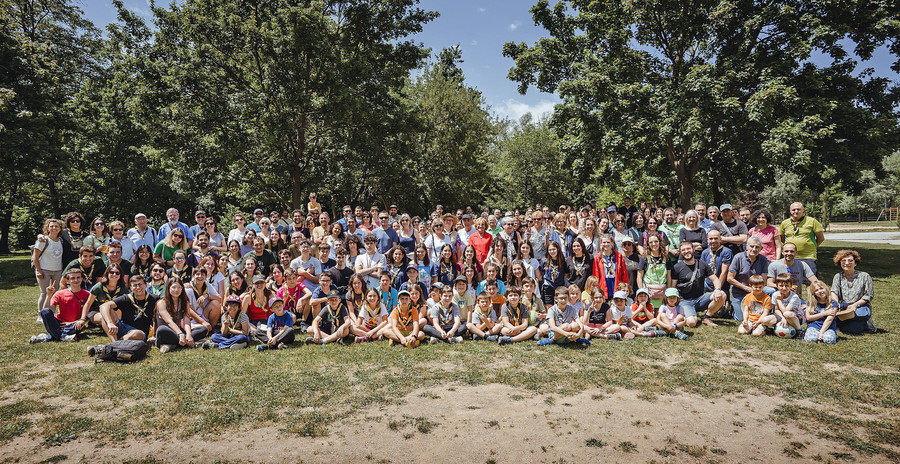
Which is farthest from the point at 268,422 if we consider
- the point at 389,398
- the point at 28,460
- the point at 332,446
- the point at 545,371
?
the point at 545,371

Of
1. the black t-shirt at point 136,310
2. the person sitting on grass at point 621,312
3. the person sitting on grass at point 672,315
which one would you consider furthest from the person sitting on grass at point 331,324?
the person sitting on grass at point 672,315

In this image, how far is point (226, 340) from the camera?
7242 mm

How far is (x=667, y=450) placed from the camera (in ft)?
12.9

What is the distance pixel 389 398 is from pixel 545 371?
7.15 ft

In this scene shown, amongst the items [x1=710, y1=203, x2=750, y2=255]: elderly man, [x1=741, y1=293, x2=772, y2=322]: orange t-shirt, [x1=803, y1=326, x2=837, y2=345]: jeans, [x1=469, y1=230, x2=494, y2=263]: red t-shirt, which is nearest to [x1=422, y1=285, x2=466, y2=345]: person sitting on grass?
[x1=469, y1=230, x2=494, y2=263]: red t-shirt

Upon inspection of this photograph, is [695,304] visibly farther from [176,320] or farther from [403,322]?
[176,320]

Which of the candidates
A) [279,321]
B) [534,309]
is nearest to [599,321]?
[534,309]

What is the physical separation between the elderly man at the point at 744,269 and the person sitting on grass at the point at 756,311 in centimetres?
47

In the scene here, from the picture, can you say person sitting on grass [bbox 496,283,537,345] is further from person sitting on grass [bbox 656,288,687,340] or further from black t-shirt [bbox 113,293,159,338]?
black t-shirt [bbox 113,293,159,338]

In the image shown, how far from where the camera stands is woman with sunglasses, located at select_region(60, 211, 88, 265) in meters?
8.79

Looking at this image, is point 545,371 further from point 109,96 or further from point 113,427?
point 109,96

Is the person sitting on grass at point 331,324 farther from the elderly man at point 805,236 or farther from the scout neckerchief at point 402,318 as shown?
the elderly man at point 805,236

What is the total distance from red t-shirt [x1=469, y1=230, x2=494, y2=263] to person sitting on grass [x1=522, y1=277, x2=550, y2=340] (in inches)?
54.9

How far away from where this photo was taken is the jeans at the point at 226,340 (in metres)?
7.18
